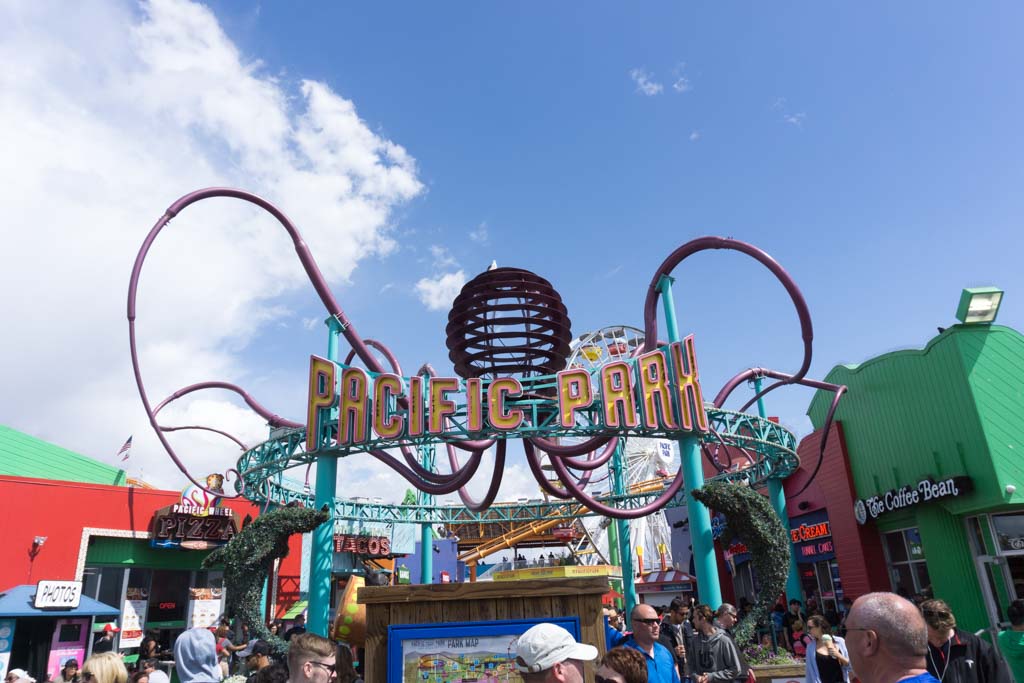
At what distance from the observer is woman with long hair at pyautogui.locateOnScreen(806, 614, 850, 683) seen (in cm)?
645

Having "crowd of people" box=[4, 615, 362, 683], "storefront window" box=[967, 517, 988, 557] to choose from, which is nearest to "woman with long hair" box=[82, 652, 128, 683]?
"crowd of people" box=[4, 615, 362, 683]

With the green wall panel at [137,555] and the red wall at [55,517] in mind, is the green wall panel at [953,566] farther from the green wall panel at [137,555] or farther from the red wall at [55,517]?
the red wall at [55,517]

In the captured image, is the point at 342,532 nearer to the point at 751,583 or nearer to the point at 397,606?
the point at 751,583

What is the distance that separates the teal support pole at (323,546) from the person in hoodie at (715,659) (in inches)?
502

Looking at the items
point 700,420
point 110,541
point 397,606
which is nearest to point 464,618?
point 397,606

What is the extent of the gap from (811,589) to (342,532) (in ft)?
73.4

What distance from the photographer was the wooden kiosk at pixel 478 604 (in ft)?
17.3

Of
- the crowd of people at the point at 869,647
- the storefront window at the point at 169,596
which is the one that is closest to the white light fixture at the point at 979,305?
the crowd of people at the point at 869,647

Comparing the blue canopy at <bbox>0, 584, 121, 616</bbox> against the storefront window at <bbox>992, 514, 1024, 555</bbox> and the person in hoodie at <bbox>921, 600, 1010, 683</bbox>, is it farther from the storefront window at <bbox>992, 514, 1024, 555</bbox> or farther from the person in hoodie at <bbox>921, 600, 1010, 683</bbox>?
the storefront window at <bbox>992, 514, 1024, 555</bbox>

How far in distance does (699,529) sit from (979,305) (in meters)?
8.68

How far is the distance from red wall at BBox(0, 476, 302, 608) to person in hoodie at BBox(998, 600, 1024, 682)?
2275 cm

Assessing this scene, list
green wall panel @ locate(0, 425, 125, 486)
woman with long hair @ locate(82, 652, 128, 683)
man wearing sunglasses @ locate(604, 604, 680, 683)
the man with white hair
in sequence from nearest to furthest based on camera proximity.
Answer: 1. the man with white hair
2. man wearing sunglasses @ locate(604, 604, 680, 683)
3. woman with long hair @ locate(82, 652, 128, 683)
4. green wall panel @ locate(0, 425, 125, 486)

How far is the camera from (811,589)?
25.2 m

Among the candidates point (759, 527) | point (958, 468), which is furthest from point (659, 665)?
point (958, 468)
